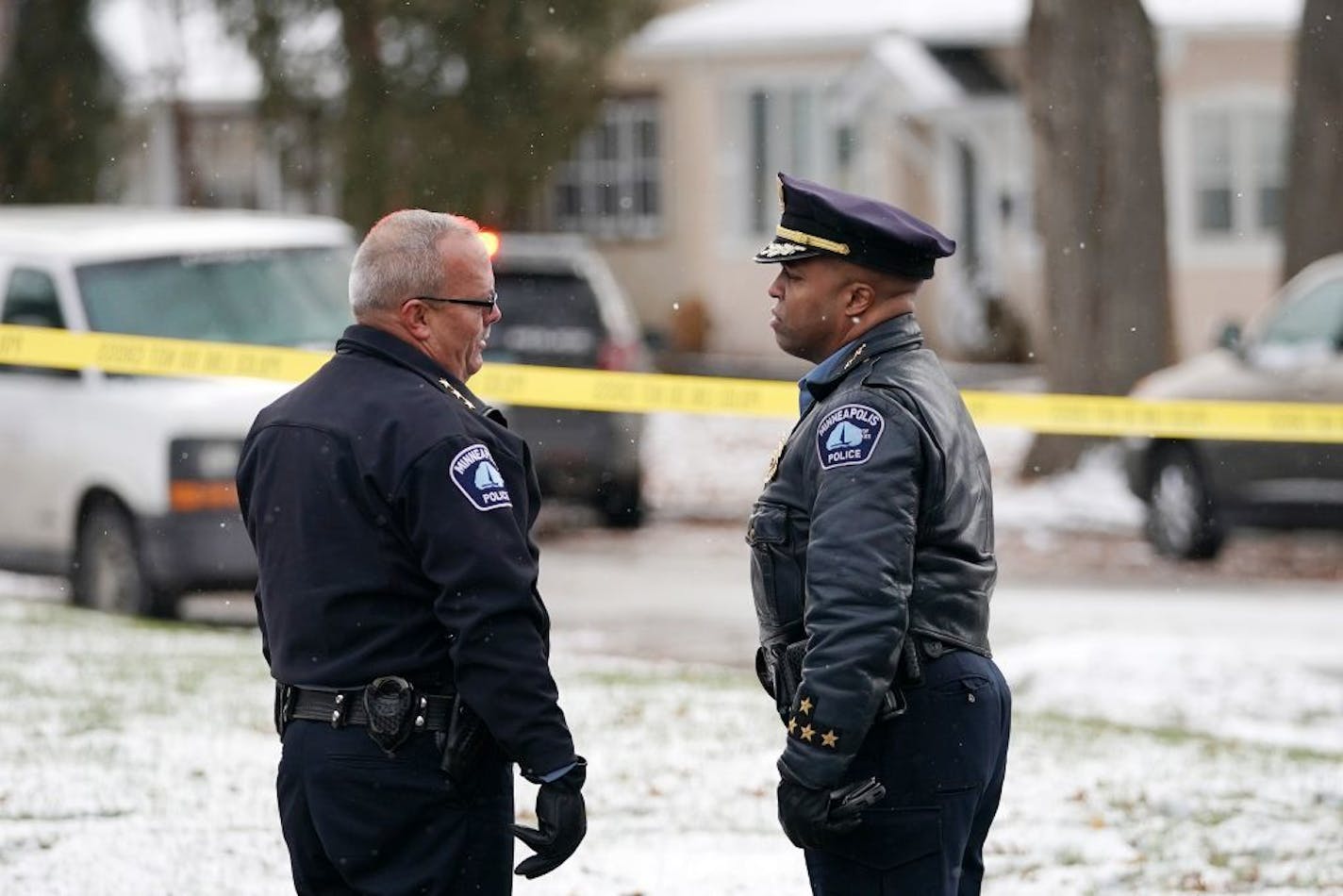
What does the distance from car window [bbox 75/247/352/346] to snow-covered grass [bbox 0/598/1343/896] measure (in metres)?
1.84

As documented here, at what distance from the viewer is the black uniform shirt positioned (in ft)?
12.9

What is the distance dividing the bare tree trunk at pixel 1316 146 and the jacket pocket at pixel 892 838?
14.9 metres

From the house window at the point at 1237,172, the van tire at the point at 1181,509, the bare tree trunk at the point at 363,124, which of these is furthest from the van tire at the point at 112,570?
the house window at the point at 1237,172

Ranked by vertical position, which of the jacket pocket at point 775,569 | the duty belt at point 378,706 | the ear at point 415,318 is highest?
the ear at point 415,318

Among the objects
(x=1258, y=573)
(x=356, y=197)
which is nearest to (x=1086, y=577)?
(x=1258, y=573)

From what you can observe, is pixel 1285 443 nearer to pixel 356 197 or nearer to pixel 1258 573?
pixel 1258 573

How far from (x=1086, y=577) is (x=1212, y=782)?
681 centimetres

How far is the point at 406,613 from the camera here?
157 inches

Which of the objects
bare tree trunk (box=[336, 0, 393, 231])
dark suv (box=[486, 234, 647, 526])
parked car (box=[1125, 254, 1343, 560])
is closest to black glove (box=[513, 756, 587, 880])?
parked car (box=[1125, 254, 1343, 560])

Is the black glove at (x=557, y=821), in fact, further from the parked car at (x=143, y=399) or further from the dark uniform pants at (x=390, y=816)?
the parked car at (x=143, y=399)

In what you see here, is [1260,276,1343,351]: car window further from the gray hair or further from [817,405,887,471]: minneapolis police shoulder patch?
the gray hair

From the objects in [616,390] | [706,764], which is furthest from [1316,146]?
[706,764]

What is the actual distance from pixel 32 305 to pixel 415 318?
24.7 ft

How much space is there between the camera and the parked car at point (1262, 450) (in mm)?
13180
